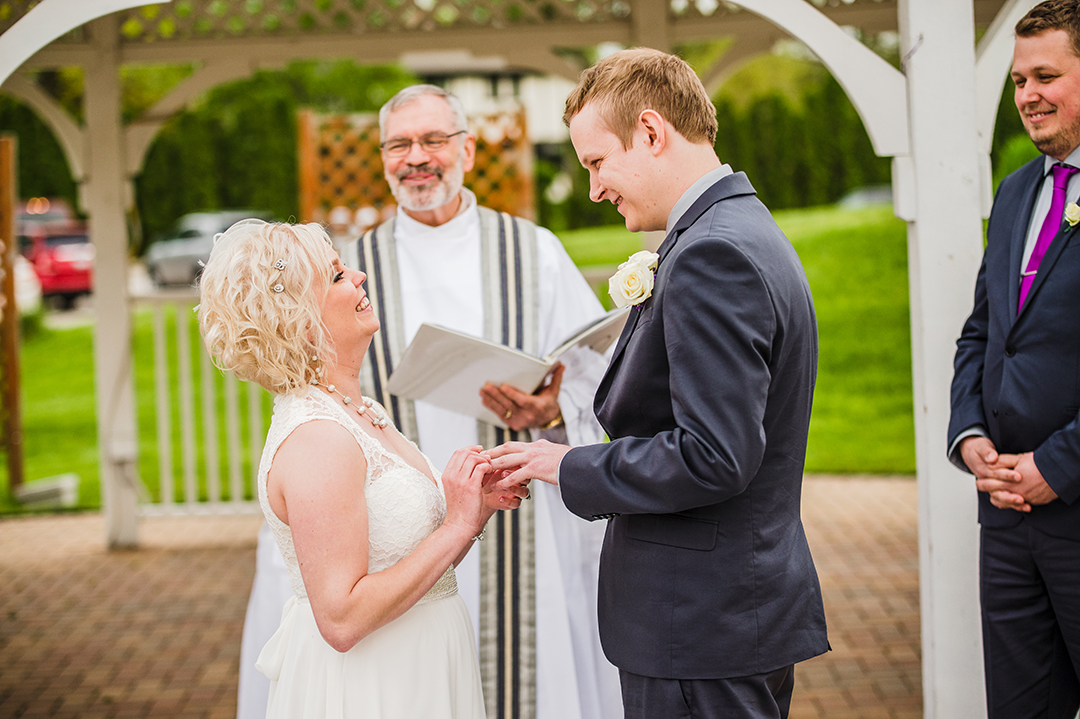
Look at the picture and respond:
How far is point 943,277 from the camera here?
266 centimetres

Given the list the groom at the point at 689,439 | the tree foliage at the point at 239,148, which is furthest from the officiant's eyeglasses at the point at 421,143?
the tree foliage at the point at 239,148

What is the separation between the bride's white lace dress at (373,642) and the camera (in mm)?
1888

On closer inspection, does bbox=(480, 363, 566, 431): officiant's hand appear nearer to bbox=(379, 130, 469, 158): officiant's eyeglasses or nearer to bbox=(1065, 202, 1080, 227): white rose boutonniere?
bbox=(379, 130, 469, 158): officiant's eyeglasses

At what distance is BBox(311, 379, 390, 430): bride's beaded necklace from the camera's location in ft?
6.39

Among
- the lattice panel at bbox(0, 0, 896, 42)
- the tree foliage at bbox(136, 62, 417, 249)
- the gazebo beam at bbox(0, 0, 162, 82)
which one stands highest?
the tree foliage at bbox(136, 62, 417, 249)

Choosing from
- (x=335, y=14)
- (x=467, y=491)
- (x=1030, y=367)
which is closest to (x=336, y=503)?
(x=467, y=491)

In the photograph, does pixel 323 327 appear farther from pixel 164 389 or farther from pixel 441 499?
pixel 164 389

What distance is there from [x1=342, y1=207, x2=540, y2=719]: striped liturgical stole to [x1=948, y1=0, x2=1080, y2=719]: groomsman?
1229 millimetres

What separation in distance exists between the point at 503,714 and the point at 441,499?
1.05m

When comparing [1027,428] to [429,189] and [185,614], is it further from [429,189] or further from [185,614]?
[185,614]

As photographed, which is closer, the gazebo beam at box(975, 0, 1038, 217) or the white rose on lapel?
the white rose on lapel

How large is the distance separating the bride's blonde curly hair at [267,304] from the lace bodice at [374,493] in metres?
0.06

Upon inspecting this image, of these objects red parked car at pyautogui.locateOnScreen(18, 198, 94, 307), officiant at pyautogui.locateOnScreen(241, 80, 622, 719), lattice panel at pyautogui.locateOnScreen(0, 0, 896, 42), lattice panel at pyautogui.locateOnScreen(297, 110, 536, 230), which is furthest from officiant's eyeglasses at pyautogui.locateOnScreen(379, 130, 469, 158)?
red parked car at pyautogui.locateOnScreen(18, 198, 94, 307)

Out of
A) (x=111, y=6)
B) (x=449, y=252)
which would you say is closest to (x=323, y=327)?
(x=449, y=252)
